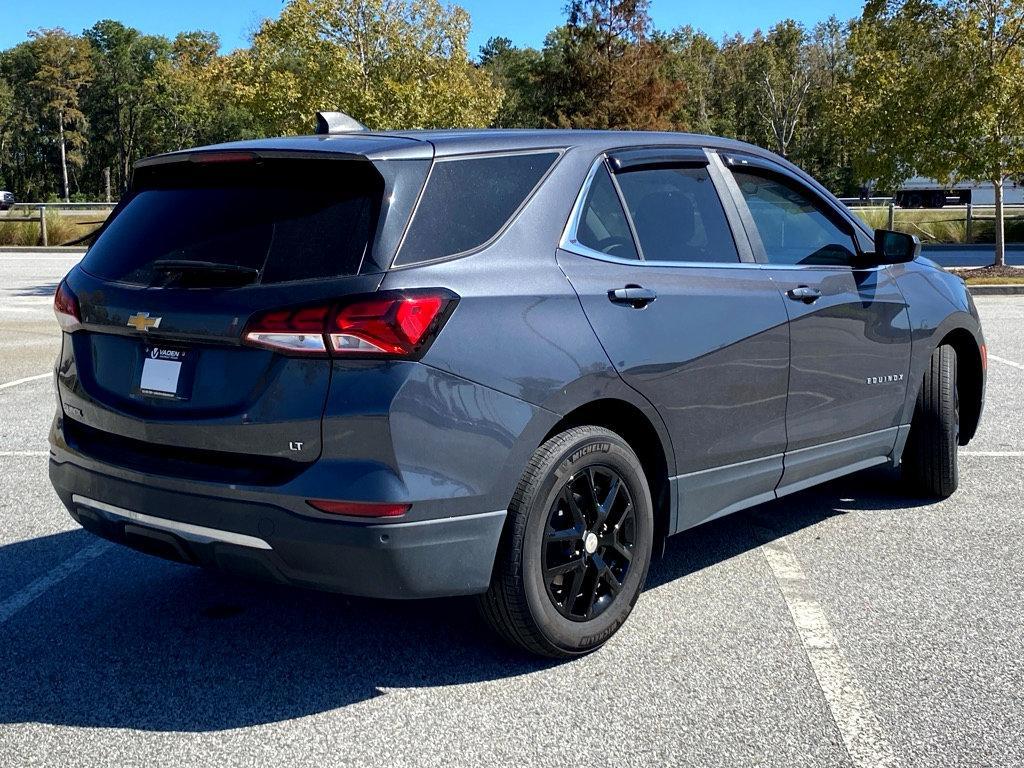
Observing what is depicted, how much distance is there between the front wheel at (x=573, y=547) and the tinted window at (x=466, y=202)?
0.70 m

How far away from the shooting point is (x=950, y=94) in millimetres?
22703

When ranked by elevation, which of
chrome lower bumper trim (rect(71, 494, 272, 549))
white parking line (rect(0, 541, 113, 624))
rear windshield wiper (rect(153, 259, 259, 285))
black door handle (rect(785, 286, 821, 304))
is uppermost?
rear windshield wiper (rect(153, 259, 259, 285))

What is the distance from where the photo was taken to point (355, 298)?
3.26 m

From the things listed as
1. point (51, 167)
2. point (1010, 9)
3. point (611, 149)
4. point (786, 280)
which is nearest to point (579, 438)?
point (611, 149)

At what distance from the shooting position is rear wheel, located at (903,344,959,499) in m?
5.67

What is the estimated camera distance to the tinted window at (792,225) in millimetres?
4789

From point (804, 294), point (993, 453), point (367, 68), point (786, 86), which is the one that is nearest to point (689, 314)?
point (804, 294)

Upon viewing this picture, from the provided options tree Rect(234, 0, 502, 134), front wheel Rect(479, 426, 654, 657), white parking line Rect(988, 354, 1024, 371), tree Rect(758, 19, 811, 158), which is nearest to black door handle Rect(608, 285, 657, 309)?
front wheel Rect(479, 426, 654, 657)

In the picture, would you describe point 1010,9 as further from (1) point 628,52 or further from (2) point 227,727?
(2) point 227,727

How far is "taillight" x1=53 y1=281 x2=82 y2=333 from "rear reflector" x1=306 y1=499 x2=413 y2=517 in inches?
48.1

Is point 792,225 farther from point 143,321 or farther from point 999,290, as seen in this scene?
point 999,290

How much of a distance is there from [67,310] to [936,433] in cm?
405

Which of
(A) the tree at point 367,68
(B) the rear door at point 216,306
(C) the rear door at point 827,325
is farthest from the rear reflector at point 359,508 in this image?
(A) the tree at point 367,68

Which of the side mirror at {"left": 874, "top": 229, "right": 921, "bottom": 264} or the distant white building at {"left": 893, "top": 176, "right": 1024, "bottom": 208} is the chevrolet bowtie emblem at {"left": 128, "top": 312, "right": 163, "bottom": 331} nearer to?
the side mirror at {"left": 874, "top": 229, "right": 921, "bottom": 264}
